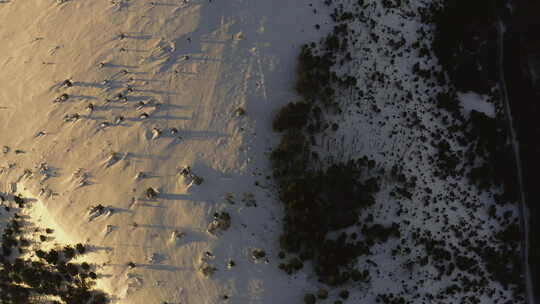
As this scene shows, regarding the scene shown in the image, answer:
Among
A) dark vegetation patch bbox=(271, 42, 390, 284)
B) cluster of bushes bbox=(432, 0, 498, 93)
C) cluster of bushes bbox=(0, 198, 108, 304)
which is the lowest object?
cluster of bushes bbox=(0, 198, 108, 304)

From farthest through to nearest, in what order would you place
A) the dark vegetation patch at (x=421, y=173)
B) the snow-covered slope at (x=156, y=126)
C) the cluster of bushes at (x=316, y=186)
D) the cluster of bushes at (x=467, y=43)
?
the cluster of bushes at (x=467, y=43)
the dark vegetation patch at (x=421, y=173)
the cluster of bushes at (x=316, y=186)
the snow-covered slope at (x=156, y=126)

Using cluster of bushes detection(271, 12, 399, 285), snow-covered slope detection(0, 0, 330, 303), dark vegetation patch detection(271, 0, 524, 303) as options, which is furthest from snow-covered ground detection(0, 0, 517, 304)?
cluster of bushes detection(271, 12, 399, 285)

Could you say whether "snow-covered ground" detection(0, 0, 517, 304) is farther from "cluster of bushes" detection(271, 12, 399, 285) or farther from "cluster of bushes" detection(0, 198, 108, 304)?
"cluster of bushes" detection(0, 198, 108, 304)

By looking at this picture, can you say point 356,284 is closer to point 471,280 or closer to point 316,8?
point 471,280

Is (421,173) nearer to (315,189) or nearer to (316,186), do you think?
(316,186)

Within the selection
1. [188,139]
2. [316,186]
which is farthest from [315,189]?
[188,139]

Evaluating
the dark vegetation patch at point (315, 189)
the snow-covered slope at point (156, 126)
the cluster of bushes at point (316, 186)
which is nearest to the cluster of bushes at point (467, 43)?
the cluster of bushes at point (316, 186)

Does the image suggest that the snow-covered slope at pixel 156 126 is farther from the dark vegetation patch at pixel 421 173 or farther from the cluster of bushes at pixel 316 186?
the dark vegetation patch at pixel 421 173
